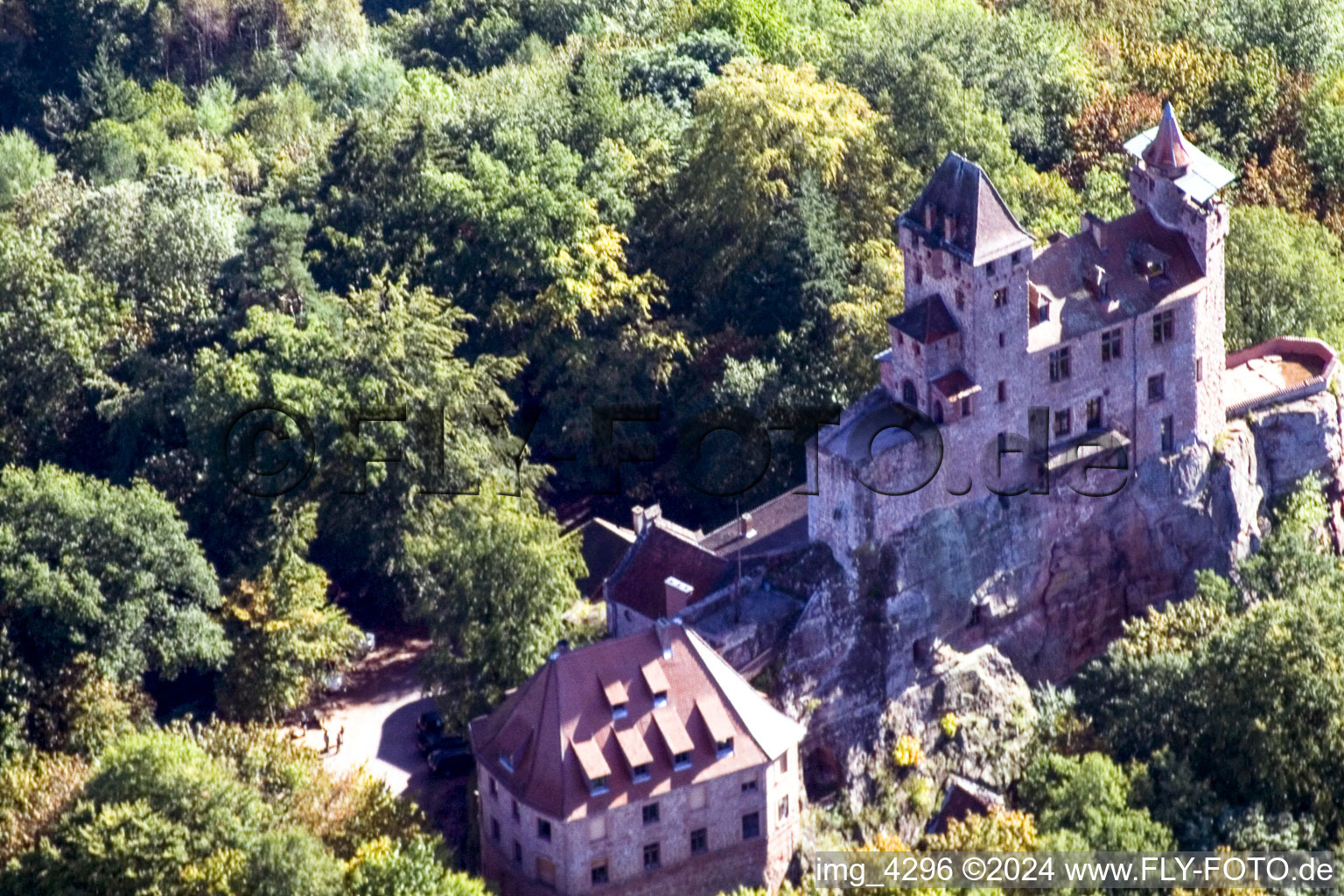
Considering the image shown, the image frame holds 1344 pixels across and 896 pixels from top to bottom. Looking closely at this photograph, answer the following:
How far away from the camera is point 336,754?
109875 millimetres

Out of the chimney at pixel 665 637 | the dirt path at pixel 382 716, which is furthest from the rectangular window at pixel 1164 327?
the dirt path at pixel 382 716

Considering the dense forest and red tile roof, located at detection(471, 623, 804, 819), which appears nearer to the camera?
red tile roof, located at detection(471, 623, 804, 819)

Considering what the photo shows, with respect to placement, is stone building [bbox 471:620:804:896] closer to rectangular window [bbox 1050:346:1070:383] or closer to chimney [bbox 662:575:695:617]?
chimney [bbox 662:575:695:617]

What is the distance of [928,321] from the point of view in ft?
337

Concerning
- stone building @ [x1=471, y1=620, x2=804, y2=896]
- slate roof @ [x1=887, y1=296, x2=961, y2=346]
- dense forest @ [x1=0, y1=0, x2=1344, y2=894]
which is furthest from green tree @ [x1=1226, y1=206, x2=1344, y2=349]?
stone building @ [x1=471, y1=620, x2=804, y2=896]

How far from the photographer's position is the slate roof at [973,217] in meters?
101

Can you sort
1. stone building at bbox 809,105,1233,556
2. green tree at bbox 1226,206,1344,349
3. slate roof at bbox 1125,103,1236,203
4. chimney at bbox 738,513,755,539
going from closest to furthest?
stone building at bbox 809,105,1233,556, slate roof at bbox 1125,103,1236,203, chimney at bbox 738,513,755,539, green tree at bbox 1226,206,1344,349

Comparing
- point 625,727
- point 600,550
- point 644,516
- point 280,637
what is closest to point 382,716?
point 280,637

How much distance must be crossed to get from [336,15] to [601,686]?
86.4 metres

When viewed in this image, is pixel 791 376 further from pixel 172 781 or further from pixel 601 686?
pixel 172 781

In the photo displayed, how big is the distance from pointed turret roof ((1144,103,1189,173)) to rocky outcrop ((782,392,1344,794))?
1217 centimetres

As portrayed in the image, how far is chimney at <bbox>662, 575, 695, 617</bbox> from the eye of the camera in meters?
103

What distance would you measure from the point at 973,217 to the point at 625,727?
23645mm

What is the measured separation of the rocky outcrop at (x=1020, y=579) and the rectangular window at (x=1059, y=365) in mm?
5532
